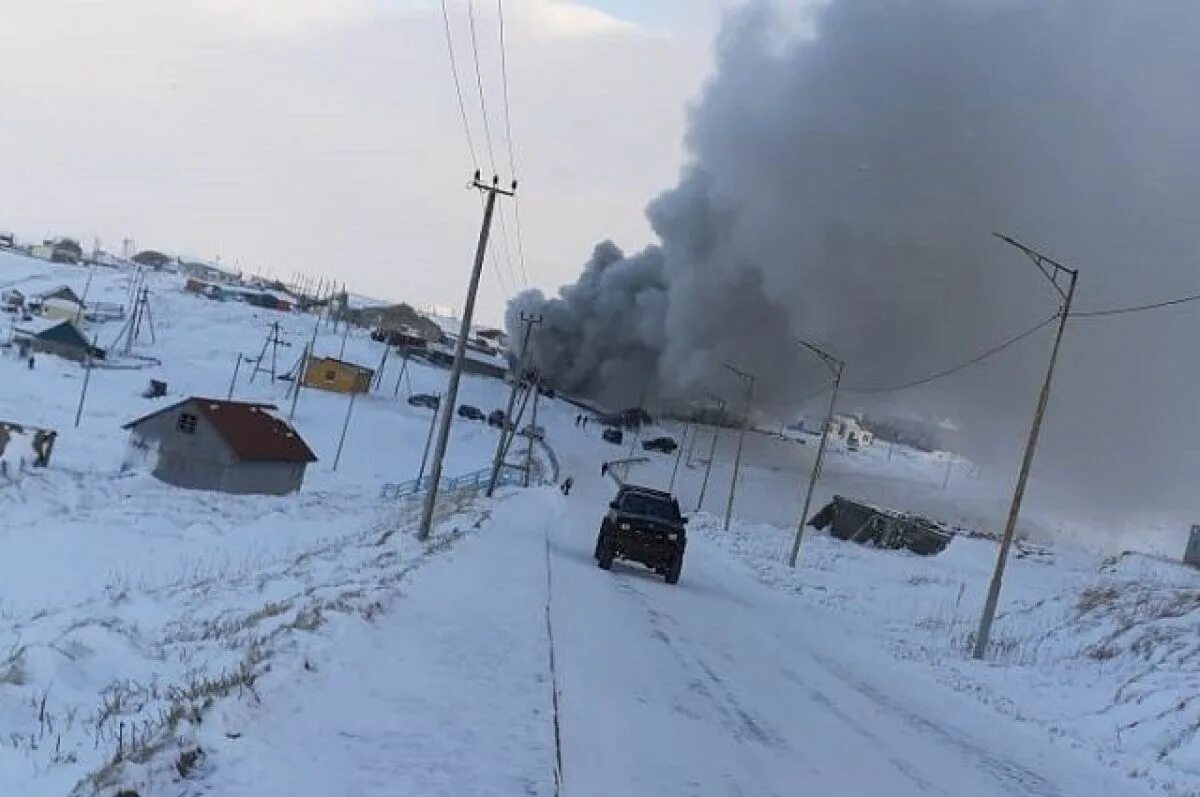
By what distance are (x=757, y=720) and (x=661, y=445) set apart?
307 feet

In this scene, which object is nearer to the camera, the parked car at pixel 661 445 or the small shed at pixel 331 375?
the small shed at pixel 331 375

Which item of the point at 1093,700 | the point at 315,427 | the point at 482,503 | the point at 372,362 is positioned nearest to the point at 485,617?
the point at 1093,700

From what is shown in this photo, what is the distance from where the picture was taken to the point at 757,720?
34.1 ft

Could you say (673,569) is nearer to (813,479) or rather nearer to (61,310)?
(813,479)

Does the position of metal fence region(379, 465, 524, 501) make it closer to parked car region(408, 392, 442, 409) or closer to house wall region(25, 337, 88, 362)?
parked car region(408, 392, 442, 409)

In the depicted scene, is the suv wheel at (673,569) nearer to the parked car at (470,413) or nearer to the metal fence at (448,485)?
the metal fence at (448,485)

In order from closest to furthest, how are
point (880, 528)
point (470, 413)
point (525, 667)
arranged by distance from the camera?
point (525, 667)
point (880, 528)
point (470, 413)

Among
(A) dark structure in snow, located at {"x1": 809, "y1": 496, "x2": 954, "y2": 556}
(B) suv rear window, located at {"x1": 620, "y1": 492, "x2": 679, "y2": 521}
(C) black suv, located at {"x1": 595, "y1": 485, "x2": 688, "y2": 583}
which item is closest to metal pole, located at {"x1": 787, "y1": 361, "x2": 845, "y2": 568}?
(A) dark structure in snow, located at {"x1": 809, "y1": 496, "x2": 954, "y2": 556}

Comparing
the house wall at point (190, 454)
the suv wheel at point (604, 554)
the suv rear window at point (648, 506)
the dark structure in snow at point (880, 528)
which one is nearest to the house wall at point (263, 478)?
the house wall at point (190, 454)

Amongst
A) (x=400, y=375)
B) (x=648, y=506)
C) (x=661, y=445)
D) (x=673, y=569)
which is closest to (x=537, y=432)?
(x=661, y=445)

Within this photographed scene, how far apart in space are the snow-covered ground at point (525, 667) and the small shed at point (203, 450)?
1129cm

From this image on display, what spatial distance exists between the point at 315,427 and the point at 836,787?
74.9 metres

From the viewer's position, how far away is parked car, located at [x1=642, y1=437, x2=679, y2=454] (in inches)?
4061

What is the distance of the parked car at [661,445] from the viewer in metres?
103
